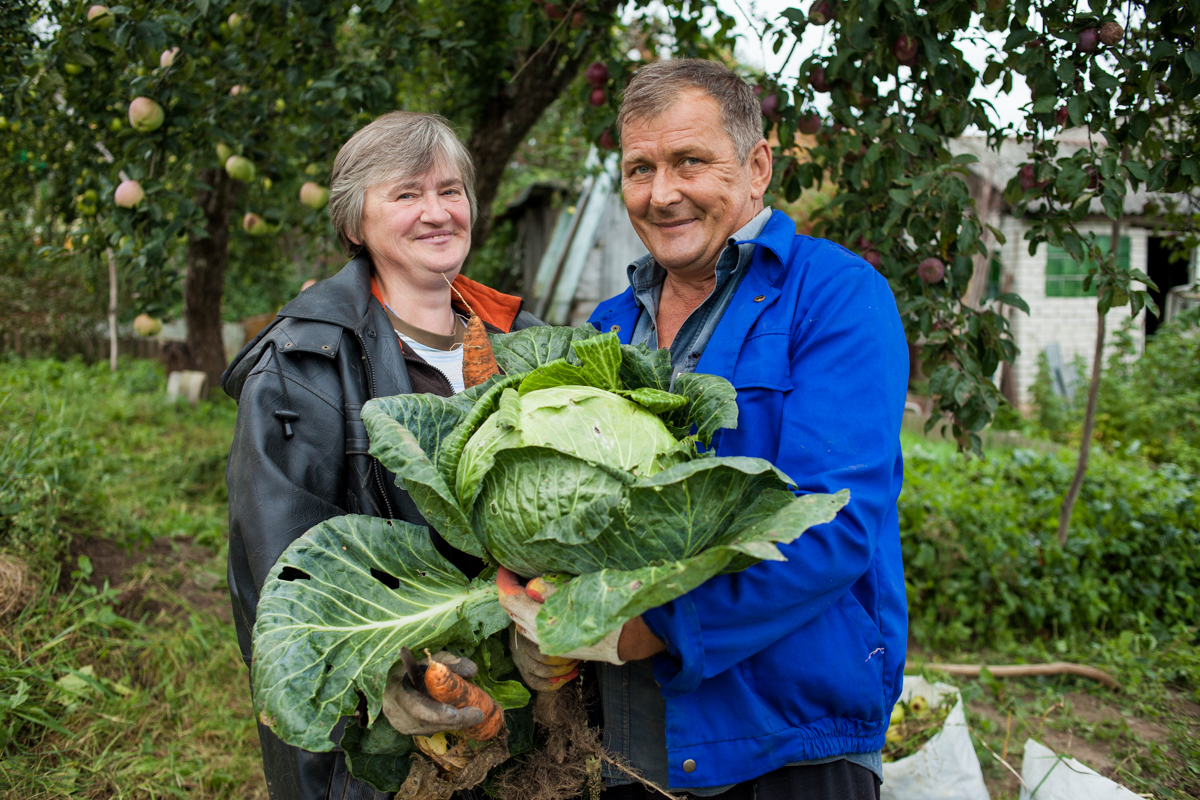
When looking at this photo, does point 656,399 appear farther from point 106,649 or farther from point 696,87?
point 106,649

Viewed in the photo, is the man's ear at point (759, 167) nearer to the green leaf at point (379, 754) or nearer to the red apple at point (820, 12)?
the red apple at point (820, 12)

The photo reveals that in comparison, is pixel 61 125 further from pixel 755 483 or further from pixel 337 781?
pixel 755 483

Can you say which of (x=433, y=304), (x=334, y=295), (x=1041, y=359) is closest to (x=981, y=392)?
(x=433, y=304)

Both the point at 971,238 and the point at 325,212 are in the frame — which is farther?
the point at 325,212

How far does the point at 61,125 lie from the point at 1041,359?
10618mm

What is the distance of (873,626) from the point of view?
154cm

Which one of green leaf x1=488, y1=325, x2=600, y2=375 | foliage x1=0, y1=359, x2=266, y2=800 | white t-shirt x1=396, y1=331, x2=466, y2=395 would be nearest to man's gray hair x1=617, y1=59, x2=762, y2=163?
green leaf x1=488, y1=325, x2=600, y2=375

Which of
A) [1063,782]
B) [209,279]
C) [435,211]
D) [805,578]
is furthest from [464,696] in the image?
[209,279]

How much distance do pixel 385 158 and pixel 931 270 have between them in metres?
1.91

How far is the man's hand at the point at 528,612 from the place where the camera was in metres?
1.32

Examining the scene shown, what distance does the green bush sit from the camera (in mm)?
4355

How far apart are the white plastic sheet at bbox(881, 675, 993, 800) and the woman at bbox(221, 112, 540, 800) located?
2063mm

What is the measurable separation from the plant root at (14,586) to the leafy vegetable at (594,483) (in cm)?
279

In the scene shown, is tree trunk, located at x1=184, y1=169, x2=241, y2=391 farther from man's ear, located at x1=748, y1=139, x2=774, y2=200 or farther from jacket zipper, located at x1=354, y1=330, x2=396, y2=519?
man's ear, located at x1=748, y1=139, x2=774, y2=200
